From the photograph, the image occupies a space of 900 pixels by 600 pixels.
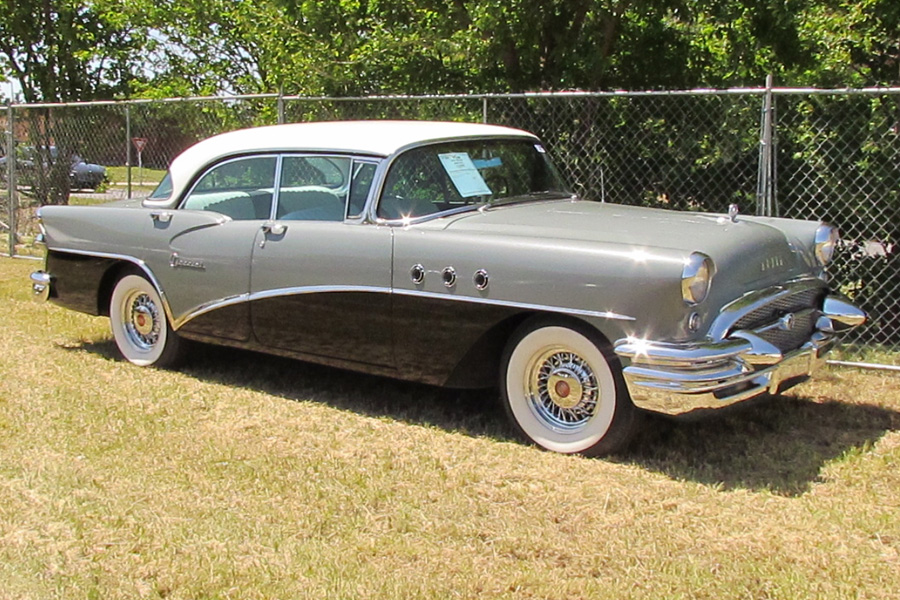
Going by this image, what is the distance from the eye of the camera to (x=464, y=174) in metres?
5.61

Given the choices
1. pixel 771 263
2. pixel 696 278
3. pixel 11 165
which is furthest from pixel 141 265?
pixel 11 165

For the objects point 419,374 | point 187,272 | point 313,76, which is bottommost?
point 419,374

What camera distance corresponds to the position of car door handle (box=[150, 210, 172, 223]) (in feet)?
20.9

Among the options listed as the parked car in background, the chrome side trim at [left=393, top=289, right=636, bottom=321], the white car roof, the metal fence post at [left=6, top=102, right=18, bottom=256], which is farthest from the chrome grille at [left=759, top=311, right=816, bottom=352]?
the parked car in background

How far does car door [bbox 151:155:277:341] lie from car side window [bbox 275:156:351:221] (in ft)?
0.40

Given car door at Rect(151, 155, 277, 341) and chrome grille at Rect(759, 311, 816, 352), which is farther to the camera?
car door at Rect(151, 155, 277, 341)

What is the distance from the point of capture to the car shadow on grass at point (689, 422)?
15.4 feet

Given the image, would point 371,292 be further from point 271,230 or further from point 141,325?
point 141,325

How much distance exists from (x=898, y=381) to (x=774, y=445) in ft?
5.48

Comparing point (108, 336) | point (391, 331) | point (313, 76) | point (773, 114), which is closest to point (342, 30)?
point (313, 76)

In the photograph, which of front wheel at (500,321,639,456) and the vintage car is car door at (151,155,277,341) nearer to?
the vintage car

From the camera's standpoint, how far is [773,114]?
686 cm

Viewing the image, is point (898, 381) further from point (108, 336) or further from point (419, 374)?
point (108, 336)

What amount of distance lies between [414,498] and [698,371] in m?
1.33
